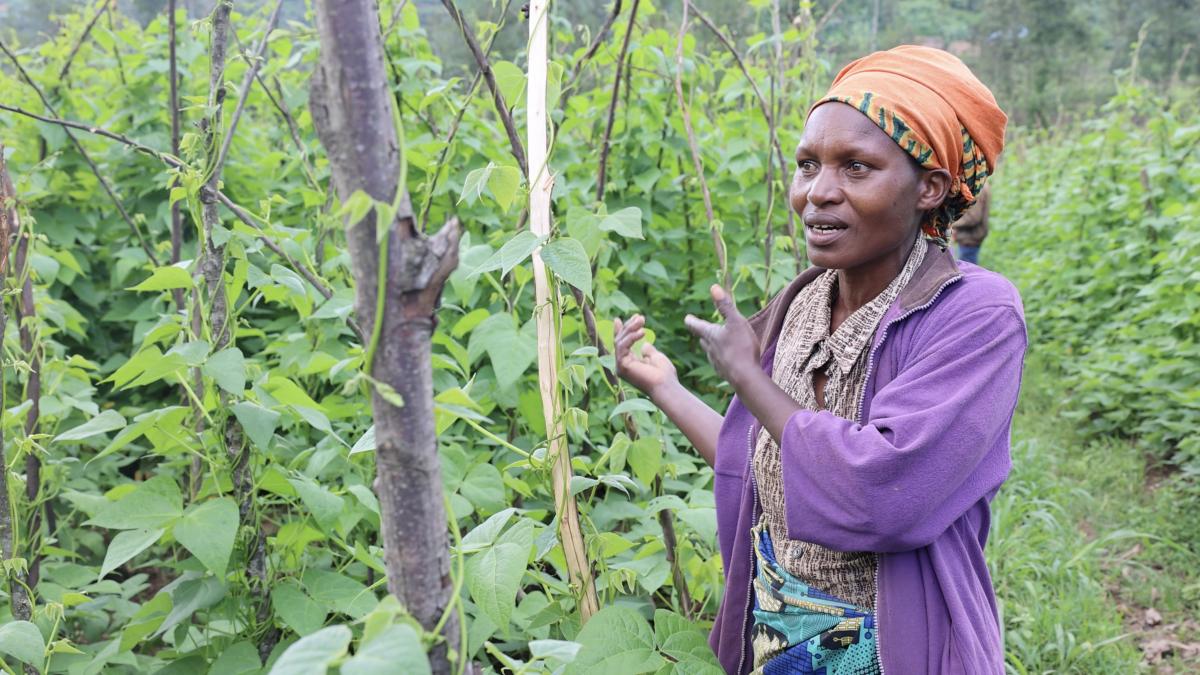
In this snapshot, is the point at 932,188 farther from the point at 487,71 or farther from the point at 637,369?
the point at 487,71

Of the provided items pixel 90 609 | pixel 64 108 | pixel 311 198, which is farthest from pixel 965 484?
pixel 64 108

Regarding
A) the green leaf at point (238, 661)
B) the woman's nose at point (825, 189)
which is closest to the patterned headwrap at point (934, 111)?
the woman's nose at point (825, 189)

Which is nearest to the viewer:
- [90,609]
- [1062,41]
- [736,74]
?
[90,609]

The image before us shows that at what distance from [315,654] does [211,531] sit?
0.90m

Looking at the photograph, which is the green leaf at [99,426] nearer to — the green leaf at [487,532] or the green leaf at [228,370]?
the green leaf at [228,370]

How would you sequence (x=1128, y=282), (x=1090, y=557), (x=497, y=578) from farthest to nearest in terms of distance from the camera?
(x=1128, y=282) < (x=1090, y=557) < (x=497, y=578)

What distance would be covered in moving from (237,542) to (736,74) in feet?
9.58

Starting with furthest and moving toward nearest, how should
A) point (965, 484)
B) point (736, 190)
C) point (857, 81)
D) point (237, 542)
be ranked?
point (736, 190), point (237, 542), point (857, 81), point (965, 484)

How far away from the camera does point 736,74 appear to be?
3.99m

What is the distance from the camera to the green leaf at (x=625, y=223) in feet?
5.37

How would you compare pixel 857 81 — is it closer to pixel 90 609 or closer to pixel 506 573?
pixel 506 573

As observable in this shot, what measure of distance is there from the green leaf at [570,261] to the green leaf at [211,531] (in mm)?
642

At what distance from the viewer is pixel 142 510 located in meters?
1.58

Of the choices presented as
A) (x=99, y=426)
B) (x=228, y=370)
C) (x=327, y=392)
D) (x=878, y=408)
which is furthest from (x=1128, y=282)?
(x=99, y=426)
